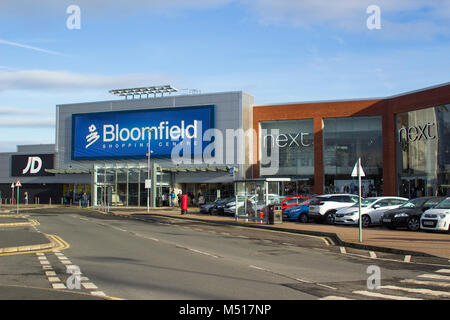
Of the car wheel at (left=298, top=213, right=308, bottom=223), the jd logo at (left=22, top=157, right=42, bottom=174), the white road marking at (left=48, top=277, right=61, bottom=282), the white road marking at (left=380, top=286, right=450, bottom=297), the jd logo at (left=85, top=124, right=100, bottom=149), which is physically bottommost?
the car wheel at (left=298, top=213, right=308, bottom=223)

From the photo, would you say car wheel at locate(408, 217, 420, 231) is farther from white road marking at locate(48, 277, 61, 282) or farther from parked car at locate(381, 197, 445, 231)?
white road marking at locate(48, 277, 61, 282)

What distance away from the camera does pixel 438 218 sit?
20.9m

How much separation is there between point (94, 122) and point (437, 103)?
134ft

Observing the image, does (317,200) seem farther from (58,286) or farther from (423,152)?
(58,286)

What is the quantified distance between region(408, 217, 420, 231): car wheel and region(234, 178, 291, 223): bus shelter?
7908 millimetres

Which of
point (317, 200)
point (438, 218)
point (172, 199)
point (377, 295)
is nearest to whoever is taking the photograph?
point (377, 295)

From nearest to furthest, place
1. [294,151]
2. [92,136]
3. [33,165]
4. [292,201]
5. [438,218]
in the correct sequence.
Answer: [438,218], [292,201], [294,151], [92,136], [33,165]

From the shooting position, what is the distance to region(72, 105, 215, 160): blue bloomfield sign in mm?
59031

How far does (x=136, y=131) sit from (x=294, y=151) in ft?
65.0

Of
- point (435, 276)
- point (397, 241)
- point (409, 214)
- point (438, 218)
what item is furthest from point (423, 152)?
point (435, 276)

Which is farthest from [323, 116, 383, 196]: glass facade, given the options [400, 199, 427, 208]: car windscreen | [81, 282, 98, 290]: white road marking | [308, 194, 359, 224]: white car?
[81, 282, 98, 290]: white road marking

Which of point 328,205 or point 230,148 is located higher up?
point 230,148
